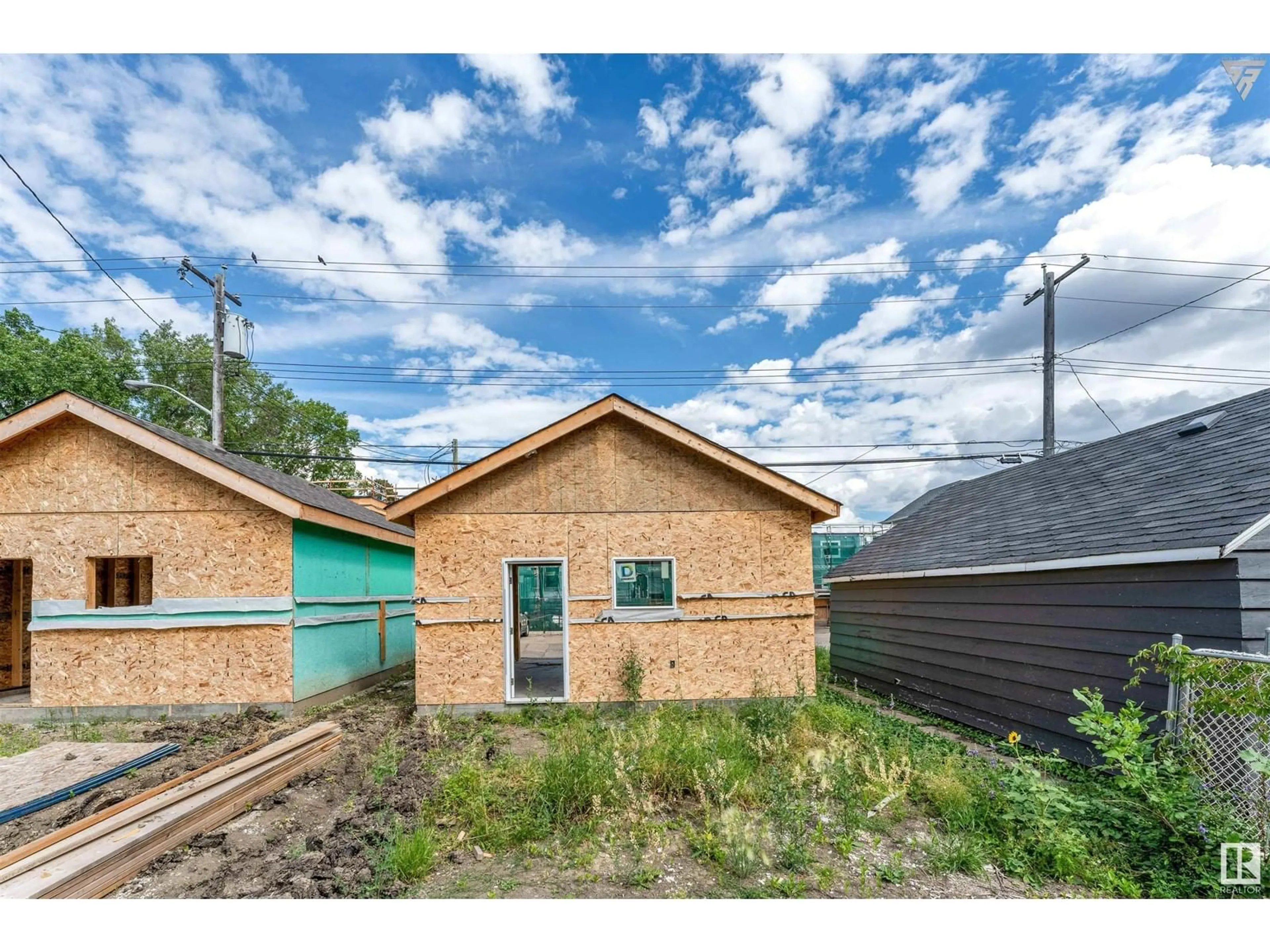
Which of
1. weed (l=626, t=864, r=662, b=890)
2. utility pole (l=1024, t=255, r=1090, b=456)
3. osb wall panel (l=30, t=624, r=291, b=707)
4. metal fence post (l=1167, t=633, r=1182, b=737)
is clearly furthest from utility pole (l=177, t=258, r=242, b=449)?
utility pole (l=1024, t=255, r=1090, b=456)

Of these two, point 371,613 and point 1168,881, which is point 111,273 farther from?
point 1168,881

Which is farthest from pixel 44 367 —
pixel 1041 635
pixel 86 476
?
pixel 1041 635

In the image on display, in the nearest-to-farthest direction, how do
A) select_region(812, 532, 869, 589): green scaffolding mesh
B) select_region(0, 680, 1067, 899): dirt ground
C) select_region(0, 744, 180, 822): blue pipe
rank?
select_region(0, 680, 1067, 899): dirt ground < select_region(0, 744, 180, 822): blue pipe < select_region(812, 532, 869, 589): green scaffolding mesh

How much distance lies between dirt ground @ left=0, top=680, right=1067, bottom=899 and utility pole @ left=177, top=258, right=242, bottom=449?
10.8 metres

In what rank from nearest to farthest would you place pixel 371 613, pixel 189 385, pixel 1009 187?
pixel 1009 187 < pixel 371 613 < pixel 189 385

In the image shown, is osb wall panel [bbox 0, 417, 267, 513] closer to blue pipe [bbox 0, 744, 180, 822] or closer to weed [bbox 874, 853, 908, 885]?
blue pipe [bbox 0, 744, 180, 822]

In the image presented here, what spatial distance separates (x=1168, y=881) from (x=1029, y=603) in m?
3.60

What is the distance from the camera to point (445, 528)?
26.3ft

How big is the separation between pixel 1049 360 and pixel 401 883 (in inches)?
678

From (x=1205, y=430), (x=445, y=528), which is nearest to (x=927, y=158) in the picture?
(x=1205, y=430)

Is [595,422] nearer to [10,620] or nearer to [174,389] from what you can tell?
[10,620]

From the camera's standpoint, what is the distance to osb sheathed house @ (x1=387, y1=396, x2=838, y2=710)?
7.92 meters

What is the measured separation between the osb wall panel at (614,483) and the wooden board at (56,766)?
14.1ft

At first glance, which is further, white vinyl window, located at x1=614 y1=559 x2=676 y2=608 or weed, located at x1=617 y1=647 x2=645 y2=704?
white vinyl window, located at x1=614 y1=559 x2=676 y2=608
